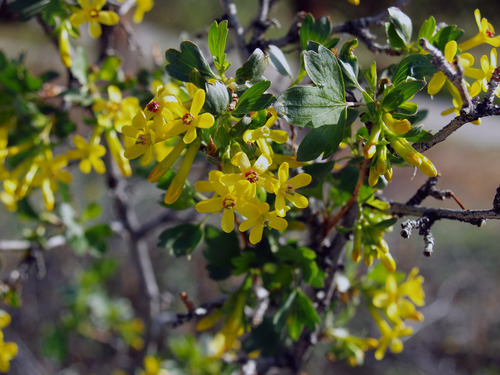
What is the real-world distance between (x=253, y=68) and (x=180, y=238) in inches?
15.8

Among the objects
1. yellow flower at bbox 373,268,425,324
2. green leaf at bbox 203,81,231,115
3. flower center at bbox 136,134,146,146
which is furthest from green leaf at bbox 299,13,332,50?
yellow flower at bbox 373,268,425,324

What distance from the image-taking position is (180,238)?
0.89 meters

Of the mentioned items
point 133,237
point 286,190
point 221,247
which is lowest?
point 133,237

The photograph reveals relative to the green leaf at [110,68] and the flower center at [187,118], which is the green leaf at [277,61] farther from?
the green leaf at [110,68]

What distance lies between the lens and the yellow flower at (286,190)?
24.3 inches

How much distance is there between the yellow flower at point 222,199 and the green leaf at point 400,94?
10.2 inches

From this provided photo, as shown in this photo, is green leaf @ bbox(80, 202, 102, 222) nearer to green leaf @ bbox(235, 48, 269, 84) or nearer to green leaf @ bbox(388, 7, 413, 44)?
green leaf @ bbox(235, 48, 269, 84)

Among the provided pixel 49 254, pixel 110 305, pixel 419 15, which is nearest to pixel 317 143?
pixel 110 305

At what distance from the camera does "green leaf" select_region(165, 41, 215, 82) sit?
656 mm

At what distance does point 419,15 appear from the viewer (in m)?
7.67

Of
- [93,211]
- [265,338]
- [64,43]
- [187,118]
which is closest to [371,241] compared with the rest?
[187,118]

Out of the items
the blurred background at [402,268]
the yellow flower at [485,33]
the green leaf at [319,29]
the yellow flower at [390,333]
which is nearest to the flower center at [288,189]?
the green leaf at [319,29]

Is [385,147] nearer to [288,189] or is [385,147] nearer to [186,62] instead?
[288,189]

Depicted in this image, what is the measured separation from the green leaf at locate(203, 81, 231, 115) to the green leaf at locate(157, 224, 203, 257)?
0.33 m
